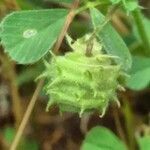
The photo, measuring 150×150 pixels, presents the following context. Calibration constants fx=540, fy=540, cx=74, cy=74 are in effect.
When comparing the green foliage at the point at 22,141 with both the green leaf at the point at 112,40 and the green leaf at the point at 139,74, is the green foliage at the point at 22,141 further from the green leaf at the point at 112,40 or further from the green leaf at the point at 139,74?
the green leaf at the point at 112,40

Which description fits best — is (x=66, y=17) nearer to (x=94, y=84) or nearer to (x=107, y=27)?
(x=107, y=27)

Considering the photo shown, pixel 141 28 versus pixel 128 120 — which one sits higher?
pixel 141 28

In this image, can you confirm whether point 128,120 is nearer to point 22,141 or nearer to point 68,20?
point 22,141

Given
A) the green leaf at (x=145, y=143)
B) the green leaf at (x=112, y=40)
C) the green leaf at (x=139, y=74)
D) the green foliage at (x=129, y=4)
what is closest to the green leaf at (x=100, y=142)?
the green leaf at (x=145, y=143)

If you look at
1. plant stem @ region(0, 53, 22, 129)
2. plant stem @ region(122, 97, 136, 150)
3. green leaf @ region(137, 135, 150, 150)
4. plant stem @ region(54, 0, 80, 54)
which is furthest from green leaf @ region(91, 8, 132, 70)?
plant stem @ region(0, 53, 22, 129)

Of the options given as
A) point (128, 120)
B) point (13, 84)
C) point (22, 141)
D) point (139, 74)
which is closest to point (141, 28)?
point (139, 74)

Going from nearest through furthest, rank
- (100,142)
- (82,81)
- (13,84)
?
(82,81)
(100,142)
(13,84)
